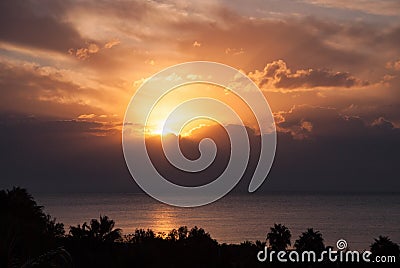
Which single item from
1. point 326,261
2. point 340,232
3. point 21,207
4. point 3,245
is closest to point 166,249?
point 21,207

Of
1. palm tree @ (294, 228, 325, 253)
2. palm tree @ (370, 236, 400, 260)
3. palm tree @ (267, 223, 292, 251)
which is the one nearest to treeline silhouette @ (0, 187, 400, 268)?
palm tree @ (370, 236, 400, 260)

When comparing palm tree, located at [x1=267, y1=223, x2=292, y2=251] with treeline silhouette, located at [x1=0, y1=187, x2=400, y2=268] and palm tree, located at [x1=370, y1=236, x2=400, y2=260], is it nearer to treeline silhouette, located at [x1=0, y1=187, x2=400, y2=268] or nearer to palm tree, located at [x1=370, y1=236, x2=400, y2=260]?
treeline silhouette, located at [x1=0, y1=187, x2=400, y2=268]

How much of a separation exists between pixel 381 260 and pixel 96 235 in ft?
86.8

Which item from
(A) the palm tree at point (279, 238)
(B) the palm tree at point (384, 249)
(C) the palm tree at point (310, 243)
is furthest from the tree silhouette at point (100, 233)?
(A) the palm tree at point (279, 238)

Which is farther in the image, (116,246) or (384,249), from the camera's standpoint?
(384,249)

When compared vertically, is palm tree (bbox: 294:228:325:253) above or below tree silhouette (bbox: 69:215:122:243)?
below

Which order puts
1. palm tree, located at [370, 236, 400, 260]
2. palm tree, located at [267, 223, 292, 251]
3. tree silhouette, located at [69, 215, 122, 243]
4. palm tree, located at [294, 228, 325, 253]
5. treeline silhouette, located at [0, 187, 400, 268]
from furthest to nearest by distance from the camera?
palm tree, located at [267, 223, 292, 251], palm tree, located at [294, 228, 325, 253], palm tree, located at [370, 236, 400, 260], tree silhouette, located at [69, 215, 122, 243], treeline silhouette, located at [0, 187, 400, 268]

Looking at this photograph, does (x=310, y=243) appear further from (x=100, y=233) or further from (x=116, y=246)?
(x=116, y=246)

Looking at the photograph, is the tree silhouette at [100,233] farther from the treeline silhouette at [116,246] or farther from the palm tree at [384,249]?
the palm tree at [384,249]

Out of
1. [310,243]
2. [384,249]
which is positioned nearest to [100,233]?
[310,243]

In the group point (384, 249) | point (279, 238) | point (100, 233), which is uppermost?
point (100, 233)

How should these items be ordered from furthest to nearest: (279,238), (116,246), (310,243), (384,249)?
(279,238) < (310,243) < (384,249) < (116,246)

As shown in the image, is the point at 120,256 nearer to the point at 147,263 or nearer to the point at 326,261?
the point at 147,263

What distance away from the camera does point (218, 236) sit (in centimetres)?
16412
